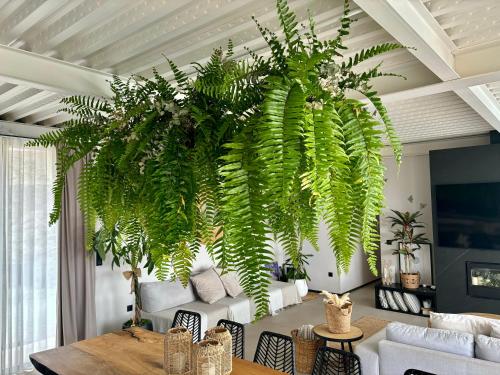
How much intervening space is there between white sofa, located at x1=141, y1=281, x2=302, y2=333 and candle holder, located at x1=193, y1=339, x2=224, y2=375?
2.72m

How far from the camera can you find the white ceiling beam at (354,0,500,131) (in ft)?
5.37

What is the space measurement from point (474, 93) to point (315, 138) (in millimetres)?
3127

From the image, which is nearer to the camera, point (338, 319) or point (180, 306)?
point (338, 319)

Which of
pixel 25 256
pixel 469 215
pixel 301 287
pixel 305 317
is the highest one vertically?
pixel 469 215

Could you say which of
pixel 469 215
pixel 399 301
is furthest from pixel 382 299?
pixel 469 215

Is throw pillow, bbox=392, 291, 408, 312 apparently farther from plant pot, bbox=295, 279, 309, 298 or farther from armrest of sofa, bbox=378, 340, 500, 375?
armrest of sofa, bbox=378, 340, 500, 375

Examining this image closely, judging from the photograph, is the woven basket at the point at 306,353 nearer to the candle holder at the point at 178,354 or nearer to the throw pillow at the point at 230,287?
the throw pillow at the point at 230,287

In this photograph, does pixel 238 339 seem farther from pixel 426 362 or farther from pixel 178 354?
pixel 426 362

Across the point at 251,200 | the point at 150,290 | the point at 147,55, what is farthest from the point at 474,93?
the point at 150,290

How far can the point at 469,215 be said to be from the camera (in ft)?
18.1

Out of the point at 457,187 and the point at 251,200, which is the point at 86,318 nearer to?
the point at 251,200

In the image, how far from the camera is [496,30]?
2223 mm

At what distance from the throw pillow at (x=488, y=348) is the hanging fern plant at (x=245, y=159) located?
2302mm

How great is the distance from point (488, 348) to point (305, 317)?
3.42 meters
